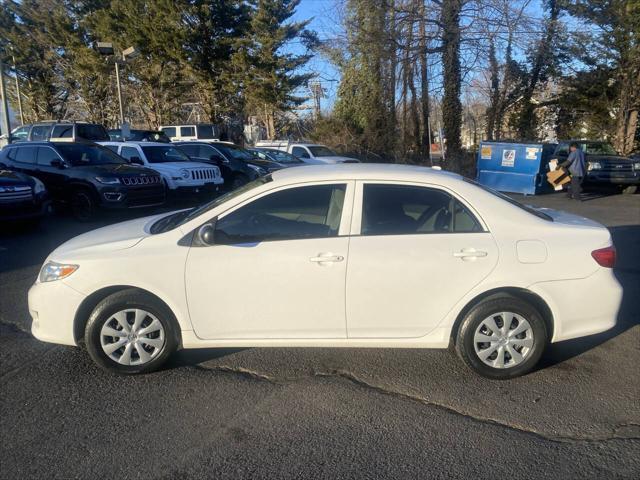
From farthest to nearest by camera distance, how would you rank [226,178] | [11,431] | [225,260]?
1. [226,178]
2. [225,260]
3. [11,431]

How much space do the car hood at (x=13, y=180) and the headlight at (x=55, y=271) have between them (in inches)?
247

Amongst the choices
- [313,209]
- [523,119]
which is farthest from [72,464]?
[523,119]

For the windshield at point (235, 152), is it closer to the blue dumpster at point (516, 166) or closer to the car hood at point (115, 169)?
the car hood at point (115, 169)

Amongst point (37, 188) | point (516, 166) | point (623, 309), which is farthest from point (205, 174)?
point (623, 309)

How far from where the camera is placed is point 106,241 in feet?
14.1

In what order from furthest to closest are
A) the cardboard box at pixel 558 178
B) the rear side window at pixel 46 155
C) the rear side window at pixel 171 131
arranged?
the rear side window at pixel 171 131 → the cardboard box at pixel 558 178 → the rear side window at pixel 46 155

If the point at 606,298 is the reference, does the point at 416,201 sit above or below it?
above

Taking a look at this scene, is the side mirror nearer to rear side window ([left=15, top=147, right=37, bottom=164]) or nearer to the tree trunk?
rear side window ([left=15, top=147, right=37, bottom=164])

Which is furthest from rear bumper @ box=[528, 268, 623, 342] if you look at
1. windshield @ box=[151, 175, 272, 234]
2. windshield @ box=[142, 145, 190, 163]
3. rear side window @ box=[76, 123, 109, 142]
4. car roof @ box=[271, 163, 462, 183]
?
rear side window @ box=[76, 123, 109, 142]

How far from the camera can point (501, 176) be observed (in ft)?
58.6

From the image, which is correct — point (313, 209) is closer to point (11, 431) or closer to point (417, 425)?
point (417, 425)

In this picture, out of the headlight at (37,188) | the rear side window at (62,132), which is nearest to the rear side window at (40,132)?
the rear side window at (62,132)

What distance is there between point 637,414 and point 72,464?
142 inches

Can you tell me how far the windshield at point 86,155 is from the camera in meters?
11.9
